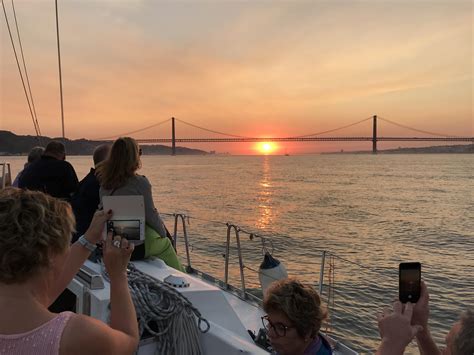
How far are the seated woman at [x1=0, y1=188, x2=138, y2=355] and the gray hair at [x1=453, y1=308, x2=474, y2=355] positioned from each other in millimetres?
826

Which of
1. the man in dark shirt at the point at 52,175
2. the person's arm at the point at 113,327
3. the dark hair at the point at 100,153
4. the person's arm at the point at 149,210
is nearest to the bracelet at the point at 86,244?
the person's arm at the point at 113,327

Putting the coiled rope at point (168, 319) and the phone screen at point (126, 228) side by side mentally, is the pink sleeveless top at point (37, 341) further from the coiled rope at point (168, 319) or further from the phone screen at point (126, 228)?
the coiled rope at point (168, 319)

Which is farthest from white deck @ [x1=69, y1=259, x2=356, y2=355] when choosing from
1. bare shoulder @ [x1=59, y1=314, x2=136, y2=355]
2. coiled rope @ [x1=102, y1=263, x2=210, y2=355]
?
bare shoulder @ [x1=59, y1=314, x2=136, y2=355]

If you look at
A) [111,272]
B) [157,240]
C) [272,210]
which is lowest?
[272,210]

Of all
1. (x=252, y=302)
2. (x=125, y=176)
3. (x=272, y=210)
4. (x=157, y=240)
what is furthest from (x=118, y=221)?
(x=272, y=210)

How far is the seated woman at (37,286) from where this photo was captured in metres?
1.02

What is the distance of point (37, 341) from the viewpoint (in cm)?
102

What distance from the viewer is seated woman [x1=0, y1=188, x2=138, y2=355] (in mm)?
1024

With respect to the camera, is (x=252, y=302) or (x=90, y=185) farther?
(x=252, y=302)

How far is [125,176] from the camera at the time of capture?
2758mm

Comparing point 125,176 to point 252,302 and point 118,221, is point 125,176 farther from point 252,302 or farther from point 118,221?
point 252,302

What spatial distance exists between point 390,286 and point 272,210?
15.3 meters

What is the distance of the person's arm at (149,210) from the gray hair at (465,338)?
197cm

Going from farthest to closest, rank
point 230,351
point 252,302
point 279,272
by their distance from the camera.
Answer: point 279,272
point 252,302
point 230,351
